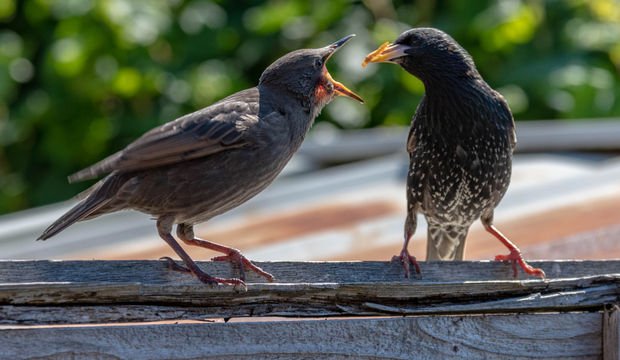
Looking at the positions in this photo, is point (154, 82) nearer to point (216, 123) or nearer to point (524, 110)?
point (524, 110)

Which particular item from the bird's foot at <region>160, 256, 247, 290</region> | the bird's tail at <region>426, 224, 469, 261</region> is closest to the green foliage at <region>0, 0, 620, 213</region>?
the bird's tail at <region>426, 224, 469, 261</region>

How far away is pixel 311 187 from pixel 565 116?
279 cm

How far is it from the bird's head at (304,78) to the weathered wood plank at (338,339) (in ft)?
3.22

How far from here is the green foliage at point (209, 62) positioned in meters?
8.29

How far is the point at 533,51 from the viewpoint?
870cm

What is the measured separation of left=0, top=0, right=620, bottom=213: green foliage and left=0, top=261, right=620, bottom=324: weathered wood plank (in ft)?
18.0

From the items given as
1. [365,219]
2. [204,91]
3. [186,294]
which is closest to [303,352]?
[186,294]

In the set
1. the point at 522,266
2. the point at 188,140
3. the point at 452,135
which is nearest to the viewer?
the point at 188,140

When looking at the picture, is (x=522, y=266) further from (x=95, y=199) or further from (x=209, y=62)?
(x=209, y=62)

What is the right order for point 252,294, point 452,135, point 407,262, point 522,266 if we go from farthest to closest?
point 452,135, point 522,266, point 407,262, point 252,294

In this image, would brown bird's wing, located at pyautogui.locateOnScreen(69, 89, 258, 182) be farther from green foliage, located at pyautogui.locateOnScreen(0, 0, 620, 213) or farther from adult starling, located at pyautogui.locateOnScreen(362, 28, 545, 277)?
green foliage, located at pyautogui.locateOnScreen(0, 0, 620, 213)

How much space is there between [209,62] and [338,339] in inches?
242

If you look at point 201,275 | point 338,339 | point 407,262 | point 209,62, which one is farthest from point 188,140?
point 209,62

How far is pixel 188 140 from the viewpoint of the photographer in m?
3.21
